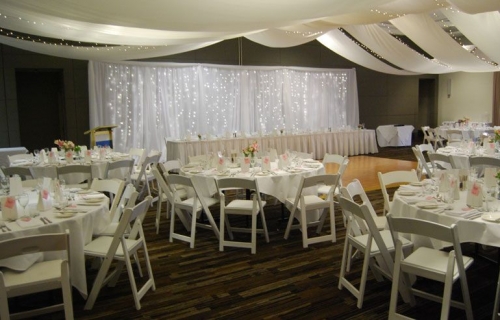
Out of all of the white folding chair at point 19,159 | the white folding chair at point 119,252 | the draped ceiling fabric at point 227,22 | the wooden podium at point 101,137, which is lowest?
the white folding chair at point 119,252

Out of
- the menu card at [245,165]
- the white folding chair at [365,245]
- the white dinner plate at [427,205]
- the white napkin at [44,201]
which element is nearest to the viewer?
the white folding chair at [365,245]

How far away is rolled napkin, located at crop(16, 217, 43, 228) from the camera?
3482 millimetres

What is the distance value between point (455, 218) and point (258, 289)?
1.79 m

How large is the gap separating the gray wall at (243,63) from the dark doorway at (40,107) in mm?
196

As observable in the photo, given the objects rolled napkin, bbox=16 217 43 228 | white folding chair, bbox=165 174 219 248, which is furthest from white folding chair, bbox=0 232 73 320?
white folding chair, bbox=165 174 219 248

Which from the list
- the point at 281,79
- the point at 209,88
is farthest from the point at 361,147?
the point at 209,88

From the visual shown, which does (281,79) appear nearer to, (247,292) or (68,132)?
(68,132)

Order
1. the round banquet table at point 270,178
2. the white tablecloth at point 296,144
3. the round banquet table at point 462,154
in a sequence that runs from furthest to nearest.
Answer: the white tablecloth at point 296,144, the round banquet table at point 462,154, the round banquet table at point 270,178

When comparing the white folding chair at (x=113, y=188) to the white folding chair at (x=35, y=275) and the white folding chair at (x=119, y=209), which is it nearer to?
the white folding chair at (x=119, y=209)

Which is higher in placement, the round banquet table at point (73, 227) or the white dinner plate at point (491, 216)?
the white dinner plate at point (491, 216)

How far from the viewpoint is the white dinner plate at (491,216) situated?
3.22 metres

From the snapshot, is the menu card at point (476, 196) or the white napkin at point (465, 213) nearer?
the white napkin at point (465, 213)

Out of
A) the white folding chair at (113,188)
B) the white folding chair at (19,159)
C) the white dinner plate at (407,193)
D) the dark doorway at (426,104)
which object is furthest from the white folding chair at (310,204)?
the dark doorway at (426,104)

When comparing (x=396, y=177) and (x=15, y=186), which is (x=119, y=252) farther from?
(x=396, y=177)
